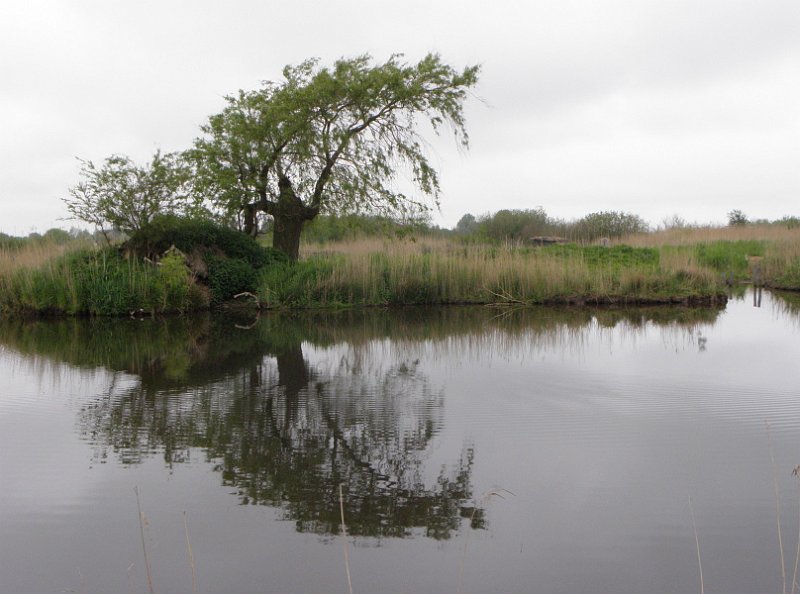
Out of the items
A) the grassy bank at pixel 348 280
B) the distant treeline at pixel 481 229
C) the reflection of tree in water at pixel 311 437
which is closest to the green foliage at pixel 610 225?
the distant treeline at pixel 481 229

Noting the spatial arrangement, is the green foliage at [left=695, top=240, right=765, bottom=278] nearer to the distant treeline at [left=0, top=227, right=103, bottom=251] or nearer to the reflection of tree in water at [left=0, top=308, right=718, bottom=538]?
the reflection of tree in water at [left=0, top=308, right=718, bottom=538]

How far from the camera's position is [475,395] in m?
6.07

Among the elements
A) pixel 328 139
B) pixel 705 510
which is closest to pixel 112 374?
pixel 705 510

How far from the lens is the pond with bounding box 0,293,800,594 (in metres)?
2.95

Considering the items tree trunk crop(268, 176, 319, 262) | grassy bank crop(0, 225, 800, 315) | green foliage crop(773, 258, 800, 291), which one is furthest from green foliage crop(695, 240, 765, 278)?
tree trunk crop(268, 176, 319, 262)

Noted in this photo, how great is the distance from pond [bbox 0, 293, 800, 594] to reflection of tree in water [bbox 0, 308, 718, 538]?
0.03m

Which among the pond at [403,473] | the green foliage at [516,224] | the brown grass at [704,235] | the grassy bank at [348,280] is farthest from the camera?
the green foliage at [516,224]

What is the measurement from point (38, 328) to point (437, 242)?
10814 mm

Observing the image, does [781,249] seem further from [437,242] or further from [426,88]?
[426,88]

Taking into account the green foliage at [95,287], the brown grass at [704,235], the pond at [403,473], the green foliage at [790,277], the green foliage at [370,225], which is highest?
the green foliage at [370,225]

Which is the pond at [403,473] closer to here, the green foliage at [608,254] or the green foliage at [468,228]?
the green foliage at [608,254]

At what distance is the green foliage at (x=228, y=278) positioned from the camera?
51.7 ft

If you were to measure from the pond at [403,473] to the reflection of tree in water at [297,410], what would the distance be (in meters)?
0.03

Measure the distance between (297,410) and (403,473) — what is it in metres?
1.81
